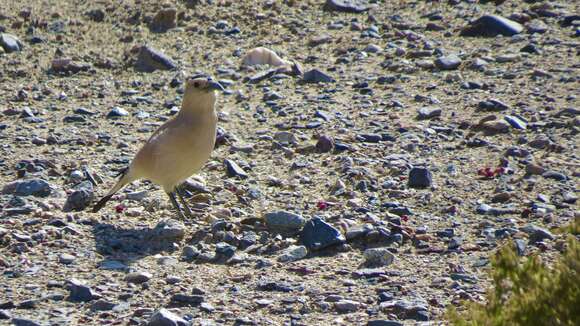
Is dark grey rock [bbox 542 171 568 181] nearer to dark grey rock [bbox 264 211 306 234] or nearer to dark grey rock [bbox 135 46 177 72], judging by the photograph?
dark grey rock [bbox 264 211 306 234]

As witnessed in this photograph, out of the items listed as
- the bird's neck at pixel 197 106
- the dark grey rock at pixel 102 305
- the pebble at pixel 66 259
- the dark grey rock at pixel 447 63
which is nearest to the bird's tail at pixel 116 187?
the bird's neck at pixel 197 106

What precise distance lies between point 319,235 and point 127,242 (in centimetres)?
123

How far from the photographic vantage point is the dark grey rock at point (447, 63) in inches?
426

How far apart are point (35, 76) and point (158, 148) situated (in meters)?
3.72

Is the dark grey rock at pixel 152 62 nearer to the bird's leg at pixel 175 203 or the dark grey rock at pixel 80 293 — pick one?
→ the bird's leg at pixel 175 203

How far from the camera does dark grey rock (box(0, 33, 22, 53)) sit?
1121 cm

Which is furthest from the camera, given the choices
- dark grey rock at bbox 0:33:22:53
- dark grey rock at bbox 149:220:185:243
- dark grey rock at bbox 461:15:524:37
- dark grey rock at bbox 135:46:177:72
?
dark grey rock at bbox 461:15:524:37

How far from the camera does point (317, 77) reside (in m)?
10.7

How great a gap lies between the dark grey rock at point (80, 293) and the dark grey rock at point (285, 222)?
4.96ft

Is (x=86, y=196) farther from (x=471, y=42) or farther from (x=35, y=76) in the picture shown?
(x=471, y=42)

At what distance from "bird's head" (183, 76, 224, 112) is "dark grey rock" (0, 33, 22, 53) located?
4.02 m

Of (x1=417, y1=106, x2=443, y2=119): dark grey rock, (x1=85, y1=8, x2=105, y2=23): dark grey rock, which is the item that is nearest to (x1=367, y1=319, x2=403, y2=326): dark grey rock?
(x1=417, y1=106, x2=443, y2=119): dark grey rock

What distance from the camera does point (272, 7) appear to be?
12.8m

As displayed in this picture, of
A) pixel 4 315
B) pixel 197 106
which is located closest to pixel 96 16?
pixel 197 106
